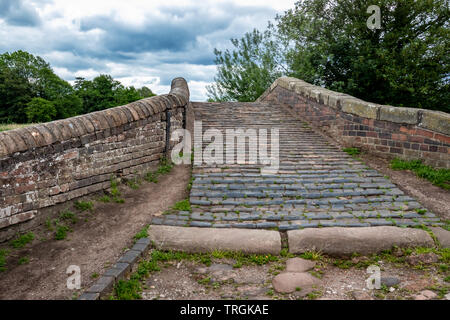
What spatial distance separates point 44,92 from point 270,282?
34.8 m

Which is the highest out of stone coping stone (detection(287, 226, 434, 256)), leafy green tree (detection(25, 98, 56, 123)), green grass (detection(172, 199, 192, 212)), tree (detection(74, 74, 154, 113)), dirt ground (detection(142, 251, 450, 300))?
tree (detection(74, 74, 154, 113))

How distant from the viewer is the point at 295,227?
173 inches

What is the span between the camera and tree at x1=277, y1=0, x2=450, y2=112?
12.2m

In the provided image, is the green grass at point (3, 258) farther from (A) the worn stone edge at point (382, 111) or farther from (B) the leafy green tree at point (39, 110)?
(B) the leafy green tree at point (39, 110)

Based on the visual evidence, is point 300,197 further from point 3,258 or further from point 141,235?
point 3,258

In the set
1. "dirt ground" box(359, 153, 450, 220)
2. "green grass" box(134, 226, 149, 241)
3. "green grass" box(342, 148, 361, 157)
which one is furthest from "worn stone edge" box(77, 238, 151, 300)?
"green grass" box(342, 148, 361, 157)

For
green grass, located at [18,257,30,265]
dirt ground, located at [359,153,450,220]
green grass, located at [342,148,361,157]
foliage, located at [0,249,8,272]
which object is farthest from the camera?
green grass, located at [342,148,361,157]

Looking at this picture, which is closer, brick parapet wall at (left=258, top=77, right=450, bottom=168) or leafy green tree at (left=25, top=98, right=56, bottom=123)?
brick parapet wall at (left=258, top=77, right=450, bottom=168)

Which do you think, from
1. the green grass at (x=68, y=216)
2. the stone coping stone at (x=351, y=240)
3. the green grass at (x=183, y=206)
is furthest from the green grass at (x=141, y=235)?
the stone coping stone at (x=351, y=240)

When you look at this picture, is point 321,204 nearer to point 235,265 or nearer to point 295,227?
point 295,227

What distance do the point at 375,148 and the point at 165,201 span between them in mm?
4973

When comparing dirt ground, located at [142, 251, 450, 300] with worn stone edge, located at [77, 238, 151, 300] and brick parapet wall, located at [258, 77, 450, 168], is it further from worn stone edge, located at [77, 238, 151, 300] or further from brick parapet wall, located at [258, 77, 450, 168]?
brick parapet wall, located at [258, 77, 450, 168]

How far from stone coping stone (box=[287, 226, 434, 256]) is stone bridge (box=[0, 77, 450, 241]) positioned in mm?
223

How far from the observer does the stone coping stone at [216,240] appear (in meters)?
4.07
